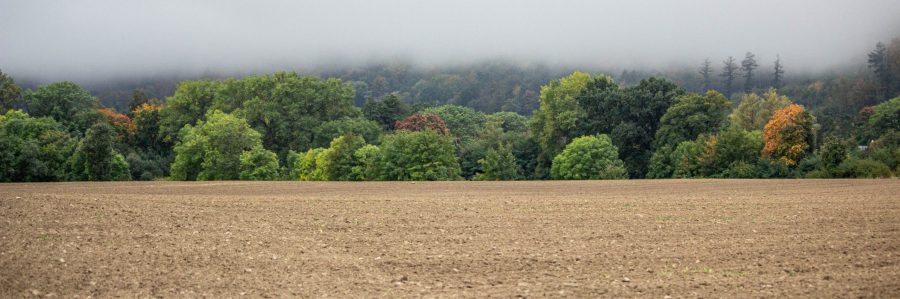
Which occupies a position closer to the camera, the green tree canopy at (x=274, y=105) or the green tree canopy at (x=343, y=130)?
the green tree canopy at (x=343, y=130)

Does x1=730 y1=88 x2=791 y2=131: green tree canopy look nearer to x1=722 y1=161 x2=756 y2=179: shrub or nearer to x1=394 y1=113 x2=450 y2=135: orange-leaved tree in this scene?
x1=722 y1=161 x2=756 y2=179: shrub

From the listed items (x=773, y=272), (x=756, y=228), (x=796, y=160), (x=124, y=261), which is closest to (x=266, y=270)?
(x=124, y=261)

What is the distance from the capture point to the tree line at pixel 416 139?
78500 mm

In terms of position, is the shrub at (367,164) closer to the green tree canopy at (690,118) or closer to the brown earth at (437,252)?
the green tree canopy at (690,118)

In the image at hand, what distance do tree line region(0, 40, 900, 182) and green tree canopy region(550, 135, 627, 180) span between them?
0.48 ft

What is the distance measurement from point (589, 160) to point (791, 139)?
61.4 feet

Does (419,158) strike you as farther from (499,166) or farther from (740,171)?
(740,171)

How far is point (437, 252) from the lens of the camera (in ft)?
67.7

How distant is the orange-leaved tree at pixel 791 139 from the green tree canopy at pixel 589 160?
13.9 m

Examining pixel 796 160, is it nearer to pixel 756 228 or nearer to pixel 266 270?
pixel 756 228

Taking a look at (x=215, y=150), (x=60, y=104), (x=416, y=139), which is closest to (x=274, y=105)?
(x=215, y=150)

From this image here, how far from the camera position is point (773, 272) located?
1767cm

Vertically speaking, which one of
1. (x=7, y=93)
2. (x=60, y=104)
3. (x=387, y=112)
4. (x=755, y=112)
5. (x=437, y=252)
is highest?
(x=7, y=93)

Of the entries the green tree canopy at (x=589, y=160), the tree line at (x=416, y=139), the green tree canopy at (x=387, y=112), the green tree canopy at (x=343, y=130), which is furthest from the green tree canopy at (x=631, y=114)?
the green tree canopy at (x=387, y=112)
